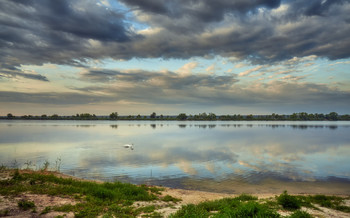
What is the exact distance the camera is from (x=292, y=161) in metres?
32.2

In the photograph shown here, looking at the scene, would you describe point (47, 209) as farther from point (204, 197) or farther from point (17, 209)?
point (204, 197)

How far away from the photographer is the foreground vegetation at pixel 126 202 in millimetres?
9945

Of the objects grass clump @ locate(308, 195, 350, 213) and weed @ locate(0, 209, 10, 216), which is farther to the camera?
grass clump @ locate(308, 195, 350, 213)

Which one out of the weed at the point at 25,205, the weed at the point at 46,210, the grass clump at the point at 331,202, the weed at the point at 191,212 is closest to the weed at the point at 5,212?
the weed at the point at 25,205

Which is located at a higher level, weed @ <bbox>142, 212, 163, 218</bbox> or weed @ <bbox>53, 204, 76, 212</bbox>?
weed @ <bbox>53, 204, 76, 212</bbox>

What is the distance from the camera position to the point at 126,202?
40.6ft

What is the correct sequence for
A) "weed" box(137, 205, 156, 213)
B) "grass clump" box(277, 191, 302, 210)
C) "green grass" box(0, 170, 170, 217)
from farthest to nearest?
"grass clump" box(277, 191, 302, 210) → "weed" box(137, 205, 156, 213) → "green grass" box(0, 170, 170, 217)

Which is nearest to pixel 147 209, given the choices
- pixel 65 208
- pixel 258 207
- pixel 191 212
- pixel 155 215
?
pixel 155 215

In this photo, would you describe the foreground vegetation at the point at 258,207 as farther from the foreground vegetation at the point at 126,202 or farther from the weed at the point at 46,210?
the weed at the point at 46,210

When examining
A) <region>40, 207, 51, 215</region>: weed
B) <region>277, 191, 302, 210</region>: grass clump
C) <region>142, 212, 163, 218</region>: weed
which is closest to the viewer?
<region>40, 207, 51, 215</region>: weed

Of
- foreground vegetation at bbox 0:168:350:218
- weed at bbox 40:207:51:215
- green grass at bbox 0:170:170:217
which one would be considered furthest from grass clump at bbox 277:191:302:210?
weed at bbox 40:207:51:215

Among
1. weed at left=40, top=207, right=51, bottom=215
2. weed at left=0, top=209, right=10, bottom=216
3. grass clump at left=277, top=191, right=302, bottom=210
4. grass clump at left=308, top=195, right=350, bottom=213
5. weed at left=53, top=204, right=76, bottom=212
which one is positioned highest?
weed at left=0, top=209, right=10, bottom=216

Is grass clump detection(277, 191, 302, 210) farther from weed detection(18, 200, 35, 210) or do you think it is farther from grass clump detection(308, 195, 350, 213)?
weed detection(18, 200, 35, 210)

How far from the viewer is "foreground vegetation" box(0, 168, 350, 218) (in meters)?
9.95
